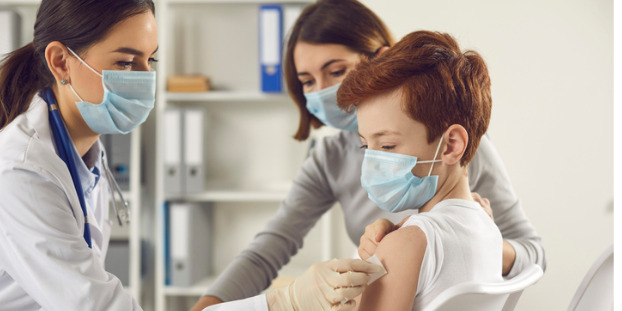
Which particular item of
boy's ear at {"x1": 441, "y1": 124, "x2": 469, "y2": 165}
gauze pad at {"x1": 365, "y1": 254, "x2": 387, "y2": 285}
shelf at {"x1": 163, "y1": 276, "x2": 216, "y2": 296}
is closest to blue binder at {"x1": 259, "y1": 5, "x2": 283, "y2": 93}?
shelf at {"x1": 163, "y1": 276, "x2": 216, "y2": 296}

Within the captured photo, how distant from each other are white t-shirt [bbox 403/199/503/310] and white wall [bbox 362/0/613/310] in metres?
1.67

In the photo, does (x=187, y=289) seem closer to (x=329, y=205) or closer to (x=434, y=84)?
(x=329, y=205)

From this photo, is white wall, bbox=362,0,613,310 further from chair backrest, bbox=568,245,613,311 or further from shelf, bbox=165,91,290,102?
chair backrest, bbox=568,245,613,311

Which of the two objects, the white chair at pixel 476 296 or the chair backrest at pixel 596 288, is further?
the chair backrest at pixel 596 288

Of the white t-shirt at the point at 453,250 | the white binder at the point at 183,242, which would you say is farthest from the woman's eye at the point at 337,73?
the white binder at the point at 183,242

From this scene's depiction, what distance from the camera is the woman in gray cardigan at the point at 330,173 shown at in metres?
1.32

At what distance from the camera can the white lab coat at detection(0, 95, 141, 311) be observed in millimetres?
967

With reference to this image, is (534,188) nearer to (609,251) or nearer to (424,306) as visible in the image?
(609,251)

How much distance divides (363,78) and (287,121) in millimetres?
2025

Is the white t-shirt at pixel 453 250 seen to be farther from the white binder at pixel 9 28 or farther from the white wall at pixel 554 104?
the white binder at pixel 9 28

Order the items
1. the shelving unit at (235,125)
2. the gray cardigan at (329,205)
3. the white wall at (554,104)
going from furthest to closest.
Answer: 1. the shelving unit at (235,125)
2. the white wall at (554,104)
3. the gray cardigan at (329,205)

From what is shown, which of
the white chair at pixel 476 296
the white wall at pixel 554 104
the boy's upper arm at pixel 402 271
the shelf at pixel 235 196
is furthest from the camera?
the shelf at pixel 235 196

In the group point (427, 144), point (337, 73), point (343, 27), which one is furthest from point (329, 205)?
point (427, 144)

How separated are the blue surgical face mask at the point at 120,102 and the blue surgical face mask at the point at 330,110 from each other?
0.42 meters
